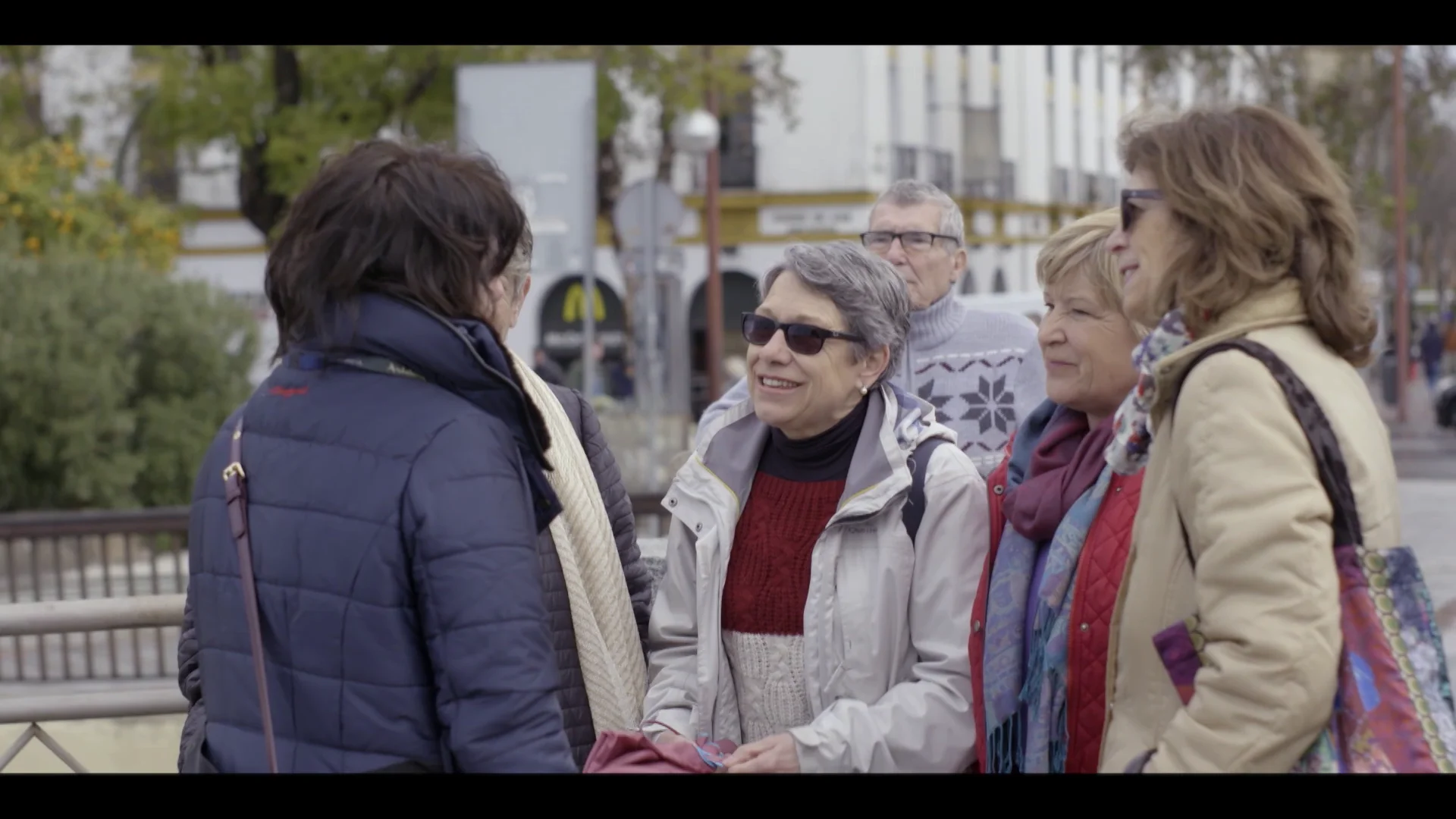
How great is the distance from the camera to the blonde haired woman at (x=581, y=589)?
288 centimetres

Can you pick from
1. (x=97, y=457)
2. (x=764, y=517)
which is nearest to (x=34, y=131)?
(x=97, y=457)

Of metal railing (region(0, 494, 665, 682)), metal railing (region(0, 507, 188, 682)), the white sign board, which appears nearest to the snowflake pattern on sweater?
metal railing (region(0, 494, 665, 682))

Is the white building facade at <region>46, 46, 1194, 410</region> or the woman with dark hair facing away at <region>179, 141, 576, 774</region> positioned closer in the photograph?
the woman with dark hair facing away at <region>179, 141, 576, 774</region>

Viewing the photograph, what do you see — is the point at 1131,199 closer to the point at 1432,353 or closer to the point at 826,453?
the point at 826,453

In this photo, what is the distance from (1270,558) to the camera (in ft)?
7.17

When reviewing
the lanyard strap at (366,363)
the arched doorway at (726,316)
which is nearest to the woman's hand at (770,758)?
the lanyard strap at (366,363)

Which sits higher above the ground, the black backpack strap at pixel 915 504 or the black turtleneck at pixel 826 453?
the black turtleneck at pixel 826 453

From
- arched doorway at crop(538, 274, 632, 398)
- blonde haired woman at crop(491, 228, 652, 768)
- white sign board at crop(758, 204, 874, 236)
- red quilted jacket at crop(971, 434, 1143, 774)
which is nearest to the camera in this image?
red quilted jacket at crop(971, 434, 1143, 774)

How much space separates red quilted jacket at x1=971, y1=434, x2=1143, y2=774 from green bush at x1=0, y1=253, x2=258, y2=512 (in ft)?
41.0

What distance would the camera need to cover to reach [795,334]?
319 centimetres

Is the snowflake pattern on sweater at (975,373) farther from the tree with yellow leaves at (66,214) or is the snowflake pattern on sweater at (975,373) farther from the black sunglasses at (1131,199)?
the tree with yellow leaves at (66,214)

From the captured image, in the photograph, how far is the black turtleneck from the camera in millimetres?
3207

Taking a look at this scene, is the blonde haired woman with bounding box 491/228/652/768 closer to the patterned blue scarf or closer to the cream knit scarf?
the cream knit scarf
